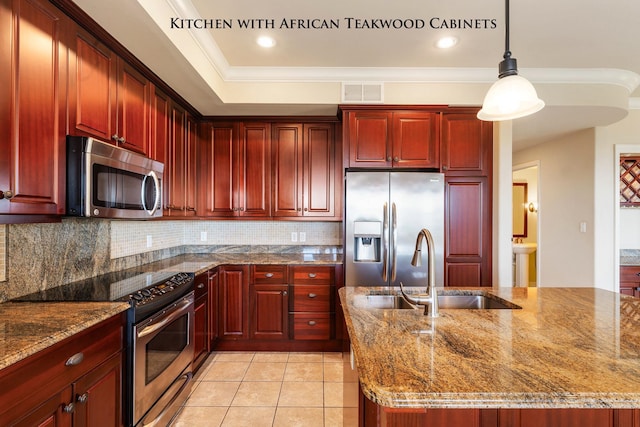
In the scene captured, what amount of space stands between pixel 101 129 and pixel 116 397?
1.46m

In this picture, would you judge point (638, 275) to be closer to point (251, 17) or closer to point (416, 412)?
point (416, 412)

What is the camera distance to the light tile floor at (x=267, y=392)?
217cm

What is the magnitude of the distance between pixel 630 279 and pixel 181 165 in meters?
5.18

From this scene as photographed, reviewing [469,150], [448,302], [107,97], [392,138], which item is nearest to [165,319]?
[107,97]

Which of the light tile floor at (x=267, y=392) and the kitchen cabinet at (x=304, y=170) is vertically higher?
the kitchen cabinet at (x=304, y=170)

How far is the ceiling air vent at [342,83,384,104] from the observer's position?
3.05 meters

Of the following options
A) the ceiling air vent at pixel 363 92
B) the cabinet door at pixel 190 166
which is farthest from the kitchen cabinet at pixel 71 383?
the ceiling air vent at pixel 363 92

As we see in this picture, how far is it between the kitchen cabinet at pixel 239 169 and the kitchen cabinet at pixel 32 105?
72.3 inches

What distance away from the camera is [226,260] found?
10.8 feet

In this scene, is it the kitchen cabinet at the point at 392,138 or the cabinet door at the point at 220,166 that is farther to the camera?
the cabinet door at the point at 220,166

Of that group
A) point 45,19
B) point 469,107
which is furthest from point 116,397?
point 469,107

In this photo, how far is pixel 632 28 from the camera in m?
2.34

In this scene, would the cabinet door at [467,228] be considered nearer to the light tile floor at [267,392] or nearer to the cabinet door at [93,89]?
the light tile floor at [267,392]

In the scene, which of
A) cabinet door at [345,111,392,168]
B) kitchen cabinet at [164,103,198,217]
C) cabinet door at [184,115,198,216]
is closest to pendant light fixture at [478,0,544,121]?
cabinet door at [345,111,392,168]
